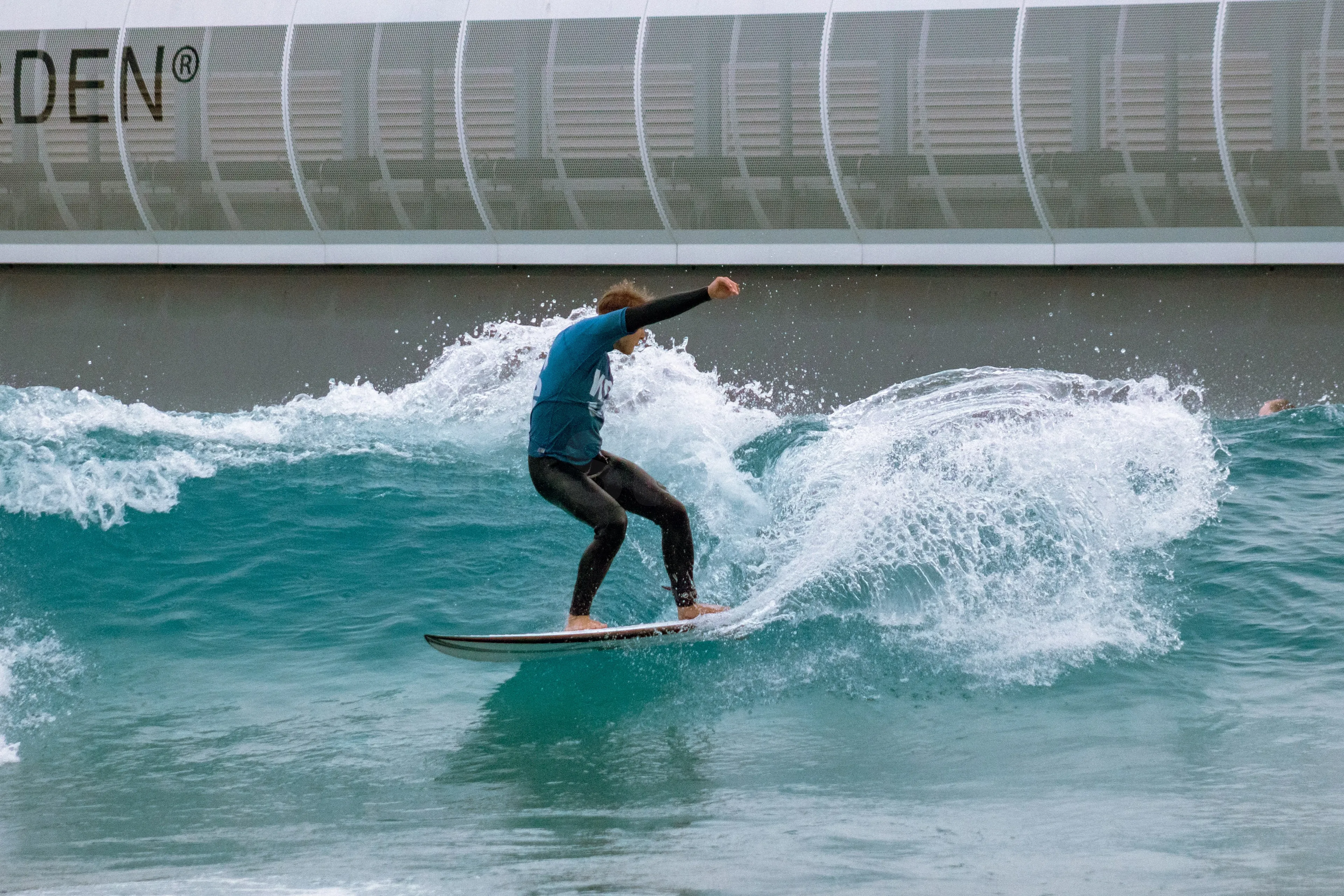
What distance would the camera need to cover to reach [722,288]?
5.75m

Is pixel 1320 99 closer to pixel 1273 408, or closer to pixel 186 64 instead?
pixel 1273 408

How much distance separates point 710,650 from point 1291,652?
2.61 meters

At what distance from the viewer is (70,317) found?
1516 centimetres

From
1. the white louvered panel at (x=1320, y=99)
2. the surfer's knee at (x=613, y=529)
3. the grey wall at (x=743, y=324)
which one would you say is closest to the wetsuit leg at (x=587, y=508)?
the surfer's knee at (x=613, y=529)

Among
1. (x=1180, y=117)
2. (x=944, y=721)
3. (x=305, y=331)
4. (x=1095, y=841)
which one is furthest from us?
(x=305, y=331)

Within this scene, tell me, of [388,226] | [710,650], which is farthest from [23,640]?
[388,226]

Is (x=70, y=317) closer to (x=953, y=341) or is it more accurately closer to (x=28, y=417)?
(x=28, y=417)

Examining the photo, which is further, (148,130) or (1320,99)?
(148,130)

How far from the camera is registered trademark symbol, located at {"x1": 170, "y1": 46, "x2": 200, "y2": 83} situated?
1445 cm

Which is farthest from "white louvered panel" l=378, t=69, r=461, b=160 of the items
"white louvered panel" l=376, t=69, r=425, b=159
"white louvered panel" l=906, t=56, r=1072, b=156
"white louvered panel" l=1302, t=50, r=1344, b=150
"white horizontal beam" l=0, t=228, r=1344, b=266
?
"white louvered panel" l=1302, t=50, r=1344, b=150

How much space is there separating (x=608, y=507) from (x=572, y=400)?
1.59 ft

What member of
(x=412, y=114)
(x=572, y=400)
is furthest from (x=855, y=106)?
(x=572, y=400)

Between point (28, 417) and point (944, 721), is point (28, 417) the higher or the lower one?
the lower one

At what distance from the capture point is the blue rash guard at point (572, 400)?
21.1ft
